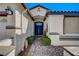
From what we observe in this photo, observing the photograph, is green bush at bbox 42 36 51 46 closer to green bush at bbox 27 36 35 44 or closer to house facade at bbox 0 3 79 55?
house facade at bbox 0 3 79 55

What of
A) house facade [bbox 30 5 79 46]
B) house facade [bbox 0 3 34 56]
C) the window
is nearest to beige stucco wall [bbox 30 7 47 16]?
house facade [bbox 30 5 79 46]

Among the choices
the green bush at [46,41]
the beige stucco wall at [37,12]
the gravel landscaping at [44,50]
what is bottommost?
Result: the gravel landscaping at [44,50]

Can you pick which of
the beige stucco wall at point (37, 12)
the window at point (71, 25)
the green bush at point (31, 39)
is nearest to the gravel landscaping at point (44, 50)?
the green bush at point (31, 39)

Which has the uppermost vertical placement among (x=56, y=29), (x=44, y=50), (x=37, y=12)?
(x=37, y=12)

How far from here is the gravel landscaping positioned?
267 centimetres

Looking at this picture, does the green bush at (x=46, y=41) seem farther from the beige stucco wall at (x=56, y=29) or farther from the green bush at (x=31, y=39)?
the green bush at (x=31, y=39)

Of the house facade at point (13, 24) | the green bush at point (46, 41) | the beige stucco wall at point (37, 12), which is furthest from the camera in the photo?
the beige stucco wall at point (37, 12)

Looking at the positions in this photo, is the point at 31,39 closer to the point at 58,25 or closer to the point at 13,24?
the point at 13,24

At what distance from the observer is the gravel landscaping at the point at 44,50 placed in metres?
2.67

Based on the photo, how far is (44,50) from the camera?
2.73 meters

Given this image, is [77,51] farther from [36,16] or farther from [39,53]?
[36,16]

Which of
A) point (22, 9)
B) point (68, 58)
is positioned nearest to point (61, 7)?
point (22, 9)

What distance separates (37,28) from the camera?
9.20 feet

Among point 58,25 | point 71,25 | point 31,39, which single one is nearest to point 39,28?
point 31,39
